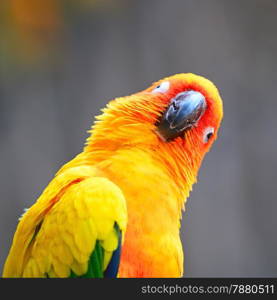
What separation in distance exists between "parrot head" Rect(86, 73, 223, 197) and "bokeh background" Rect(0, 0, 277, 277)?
0.45 meters

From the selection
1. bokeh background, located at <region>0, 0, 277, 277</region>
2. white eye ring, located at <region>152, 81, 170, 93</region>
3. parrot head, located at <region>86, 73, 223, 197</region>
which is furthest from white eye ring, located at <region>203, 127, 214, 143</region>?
bokeh background, located at <region>0, 0, 277, 277</region>

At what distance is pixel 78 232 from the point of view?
94 centimetres

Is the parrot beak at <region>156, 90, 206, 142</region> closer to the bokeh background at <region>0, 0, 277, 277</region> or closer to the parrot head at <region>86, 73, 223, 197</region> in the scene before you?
the parrot head at <region>86, 73, 223, 197</region>

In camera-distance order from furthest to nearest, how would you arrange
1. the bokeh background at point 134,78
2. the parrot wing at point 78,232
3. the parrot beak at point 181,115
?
1. the bokeh background at point 134,78
2. the parrot beak at point 181,115
3. the parrot wing at point 78,232

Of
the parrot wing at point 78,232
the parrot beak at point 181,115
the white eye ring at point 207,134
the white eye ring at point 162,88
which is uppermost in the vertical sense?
the white eye ring at point 162,88

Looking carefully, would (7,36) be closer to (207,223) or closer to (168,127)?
(168,127)

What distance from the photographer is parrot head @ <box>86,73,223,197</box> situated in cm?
109

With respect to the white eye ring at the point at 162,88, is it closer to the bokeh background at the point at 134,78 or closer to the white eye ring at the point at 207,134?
the white eye ring at the point at 207,134

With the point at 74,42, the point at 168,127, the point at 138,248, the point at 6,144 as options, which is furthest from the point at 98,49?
the point at 138,248

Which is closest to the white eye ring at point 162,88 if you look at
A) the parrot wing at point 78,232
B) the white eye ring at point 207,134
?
the white eye ring at point 207,134

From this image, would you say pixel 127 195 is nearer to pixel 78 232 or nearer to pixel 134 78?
pixel 78 232

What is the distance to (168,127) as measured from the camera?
110 cm

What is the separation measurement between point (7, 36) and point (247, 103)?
2.40 feet

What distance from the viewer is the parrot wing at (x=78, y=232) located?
938 millimetres
